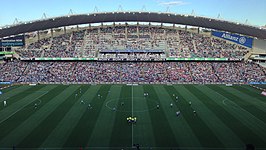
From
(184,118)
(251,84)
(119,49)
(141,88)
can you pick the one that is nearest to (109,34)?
(119,49)

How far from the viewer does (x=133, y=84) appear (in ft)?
201

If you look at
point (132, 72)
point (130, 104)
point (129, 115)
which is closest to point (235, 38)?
point (132, 72)

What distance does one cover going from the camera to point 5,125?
104 feet

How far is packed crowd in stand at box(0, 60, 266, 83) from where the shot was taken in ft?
213

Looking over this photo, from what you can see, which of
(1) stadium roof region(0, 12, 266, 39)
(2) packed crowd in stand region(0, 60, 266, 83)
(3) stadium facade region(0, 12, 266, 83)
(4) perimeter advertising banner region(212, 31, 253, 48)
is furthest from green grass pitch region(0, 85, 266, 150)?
(4) perimeter advertising banner region(212, 31, 253, 48)

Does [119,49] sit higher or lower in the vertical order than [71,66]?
higher

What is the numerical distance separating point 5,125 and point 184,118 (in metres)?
24.7

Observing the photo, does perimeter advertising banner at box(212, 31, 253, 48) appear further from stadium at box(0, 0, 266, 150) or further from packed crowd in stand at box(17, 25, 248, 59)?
packed crowd in stand at box(17, 25, 248, 59)

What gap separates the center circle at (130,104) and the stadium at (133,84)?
18 cm

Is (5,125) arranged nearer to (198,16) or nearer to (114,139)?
(114,139)

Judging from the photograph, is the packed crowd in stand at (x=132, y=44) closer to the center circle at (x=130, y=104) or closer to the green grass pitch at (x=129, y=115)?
the green grass pitch at (x=129, y=115)

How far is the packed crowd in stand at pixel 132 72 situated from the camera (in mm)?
64812

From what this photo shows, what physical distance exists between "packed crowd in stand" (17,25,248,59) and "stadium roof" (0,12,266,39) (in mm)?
6390

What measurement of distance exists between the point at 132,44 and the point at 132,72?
46.8ft
